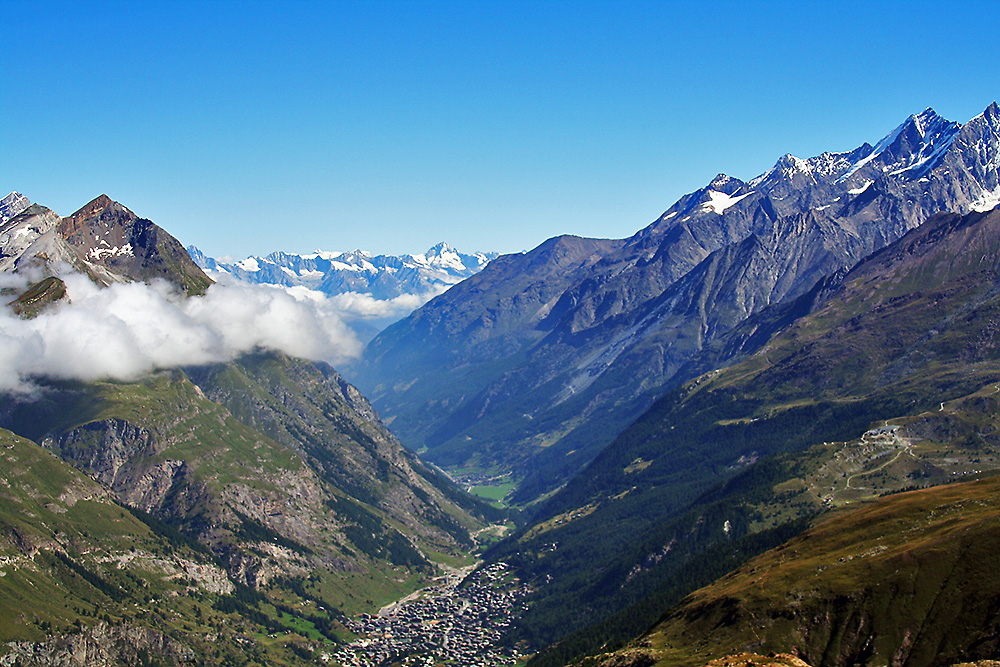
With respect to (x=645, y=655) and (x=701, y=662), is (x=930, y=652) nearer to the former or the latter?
(x=701, y=662)

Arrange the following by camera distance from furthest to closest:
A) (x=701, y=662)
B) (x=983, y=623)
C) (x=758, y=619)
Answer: (x=758, y=619), (x=701, y=662), (x=983, y=623)

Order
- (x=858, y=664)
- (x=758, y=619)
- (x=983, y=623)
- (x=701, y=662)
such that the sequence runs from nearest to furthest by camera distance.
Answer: (x=983, y=623) < (x=858, y=664) < (x=701, y=662) < (x=758, y=619)

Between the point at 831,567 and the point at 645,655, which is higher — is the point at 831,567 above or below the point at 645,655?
above

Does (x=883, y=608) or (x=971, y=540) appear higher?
(x=971, y=540)

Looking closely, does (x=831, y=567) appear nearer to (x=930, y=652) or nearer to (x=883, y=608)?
(x=883, y=608)

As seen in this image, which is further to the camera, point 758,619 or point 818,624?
point 758,619

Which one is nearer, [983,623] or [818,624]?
[983,623]

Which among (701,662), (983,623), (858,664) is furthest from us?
(701,662)

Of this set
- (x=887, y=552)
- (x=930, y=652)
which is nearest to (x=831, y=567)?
(x=887, y=552)

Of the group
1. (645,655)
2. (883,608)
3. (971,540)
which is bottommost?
(645,655)
